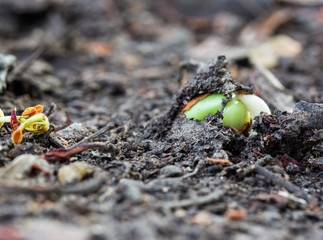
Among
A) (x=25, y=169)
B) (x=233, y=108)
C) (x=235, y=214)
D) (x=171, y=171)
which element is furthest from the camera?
(x=233, y=108)

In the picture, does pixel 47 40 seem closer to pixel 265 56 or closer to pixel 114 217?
pixel 265 56

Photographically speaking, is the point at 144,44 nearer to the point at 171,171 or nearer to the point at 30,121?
the point at 30,121

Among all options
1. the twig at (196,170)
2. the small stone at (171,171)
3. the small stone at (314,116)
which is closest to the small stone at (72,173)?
the small stone at (171,171)

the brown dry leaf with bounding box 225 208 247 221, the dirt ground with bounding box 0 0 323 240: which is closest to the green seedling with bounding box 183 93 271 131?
the dirt ground with bounding box 0 0 323 240

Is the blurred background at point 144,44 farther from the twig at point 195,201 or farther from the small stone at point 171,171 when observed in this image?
the twig at point 195,201

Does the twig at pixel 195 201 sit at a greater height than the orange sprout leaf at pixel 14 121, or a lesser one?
lesser

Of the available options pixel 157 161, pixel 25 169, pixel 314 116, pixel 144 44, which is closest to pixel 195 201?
pixel 157 161

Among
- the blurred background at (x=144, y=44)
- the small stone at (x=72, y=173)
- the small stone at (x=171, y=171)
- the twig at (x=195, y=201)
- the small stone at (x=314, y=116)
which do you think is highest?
the blurred background at (x=144, y=44)
